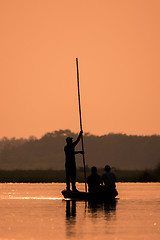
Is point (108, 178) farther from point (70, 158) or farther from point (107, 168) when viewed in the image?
point (70, 158)

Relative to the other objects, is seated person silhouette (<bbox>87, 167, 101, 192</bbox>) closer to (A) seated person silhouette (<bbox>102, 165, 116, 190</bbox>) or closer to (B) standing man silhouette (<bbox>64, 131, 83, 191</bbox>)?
(A) seated person silhouette (<bbox>102, 165, 116, 190</bbox>)

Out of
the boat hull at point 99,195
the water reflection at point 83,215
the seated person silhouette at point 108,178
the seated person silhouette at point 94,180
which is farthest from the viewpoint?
the seated person silhouette at point 94,180

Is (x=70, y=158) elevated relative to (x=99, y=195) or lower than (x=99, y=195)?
elevated

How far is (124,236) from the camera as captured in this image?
17.1 meters

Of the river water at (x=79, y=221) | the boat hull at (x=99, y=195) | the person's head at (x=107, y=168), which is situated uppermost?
the person's head at (x=107, y=168)

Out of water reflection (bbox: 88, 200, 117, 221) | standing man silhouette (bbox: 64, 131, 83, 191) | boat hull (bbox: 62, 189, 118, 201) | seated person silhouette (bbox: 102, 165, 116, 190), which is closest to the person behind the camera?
water reflection (bbox: 88, 200, 117, 221)

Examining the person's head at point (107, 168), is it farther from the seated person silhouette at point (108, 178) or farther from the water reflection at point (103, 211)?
the water reflection at point (103, 211)

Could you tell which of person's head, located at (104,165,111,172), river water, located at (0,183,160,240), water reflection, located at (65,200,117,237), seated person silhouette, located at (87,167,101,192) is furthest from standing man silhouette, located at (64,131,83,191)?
river water, located at (0,183,160,240)

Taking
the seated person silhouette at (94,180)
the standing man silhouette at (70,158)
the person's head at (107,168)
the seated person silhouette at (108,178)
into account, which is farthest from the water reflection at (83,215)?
the standing man silhouette at (70,158)

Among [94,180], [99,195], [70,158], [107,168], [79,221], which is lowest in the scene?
[79,221]

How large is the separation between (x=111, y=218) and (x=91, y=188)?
10.2 meters

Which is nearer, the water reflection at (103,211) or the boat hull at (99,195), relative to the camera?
the water reflection at (103,211)

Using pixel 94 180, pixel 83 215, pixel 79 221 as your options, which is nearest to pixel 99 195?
pixel 94 180

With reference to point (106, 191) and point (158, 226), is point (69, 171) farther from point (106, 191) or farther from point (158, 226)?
point (158, 226)
